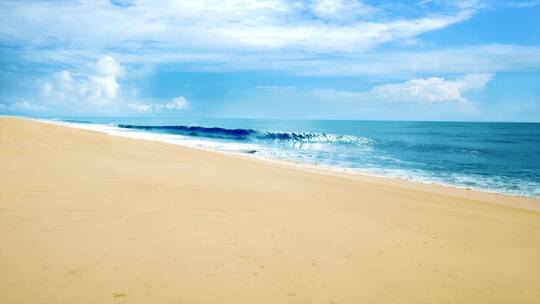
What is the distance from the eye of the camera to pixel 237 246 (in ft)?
16.6

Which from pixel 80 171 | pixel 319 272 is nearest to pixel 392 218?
pixel 319 272

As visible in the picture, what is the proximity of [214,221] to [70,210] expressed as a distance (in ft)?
7.98

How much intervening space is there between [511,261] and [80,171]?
959 cm

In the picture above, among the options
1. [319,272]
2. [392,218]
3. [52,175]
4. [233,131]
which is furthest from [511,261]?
[233,131]

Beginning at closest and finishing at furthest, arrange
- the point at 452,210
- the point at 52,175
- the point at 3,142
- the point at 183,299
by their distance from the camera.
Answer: the point at 183,299, the point at 52,175, the point at 452,210, the point at 3,142

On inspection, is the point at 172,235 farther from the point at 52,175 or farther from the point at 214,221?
the point at 52,175

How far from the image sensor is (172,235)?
5.27 meters

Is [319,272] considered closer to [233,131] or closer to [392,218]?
[392,218]

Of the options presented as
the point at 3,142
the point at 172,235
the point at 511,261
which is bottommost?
the point at 511,261

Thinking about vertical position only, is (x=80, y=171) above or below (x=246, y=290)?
above

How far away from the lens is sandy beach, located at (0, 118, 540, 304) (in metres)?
3.84

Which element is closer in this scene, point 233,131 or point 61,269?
point 61,269

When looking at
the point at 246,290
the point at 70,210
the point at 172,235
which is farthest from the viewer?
the point at 70,210

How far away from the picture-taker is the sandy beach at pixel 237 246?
384cm
